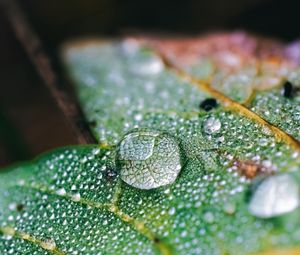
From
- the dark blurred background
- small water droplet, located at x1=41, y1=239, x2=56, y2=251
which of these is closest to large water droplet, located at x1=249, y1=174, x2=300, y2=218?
small water droplet, located at x1=41, y1=239, x2=56, y2=251

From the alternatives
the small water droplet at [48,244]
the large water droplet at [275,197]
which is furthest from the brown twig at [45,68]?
the large water droplet at [275,197]

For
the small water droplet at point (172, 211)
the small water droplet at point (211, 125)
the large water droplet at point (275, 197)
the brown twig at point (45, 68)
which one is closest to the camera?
the large water droplet at point (275, 197)

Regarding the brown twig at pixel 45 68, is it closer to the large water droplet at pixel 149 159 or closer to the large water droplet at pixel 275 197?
the large water droplet at pixel 149 159

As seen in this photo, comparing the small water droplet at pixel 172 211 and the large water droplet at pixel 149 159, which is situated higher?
the large water droplet at pixel 149 159

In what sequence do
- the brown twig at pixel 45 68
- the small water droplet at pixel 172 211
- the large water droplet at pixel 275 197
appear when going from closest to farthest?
1. the large water droplet at pixel 275 197
2. the small water droplet at pixel 172 211
3. the brown twig at pixel 45 68

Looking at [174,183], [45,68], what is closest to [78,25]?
[45,68]

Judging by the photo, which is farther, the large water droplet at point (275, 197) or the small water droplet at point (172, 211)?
the small water droplet at point (172, 211)
